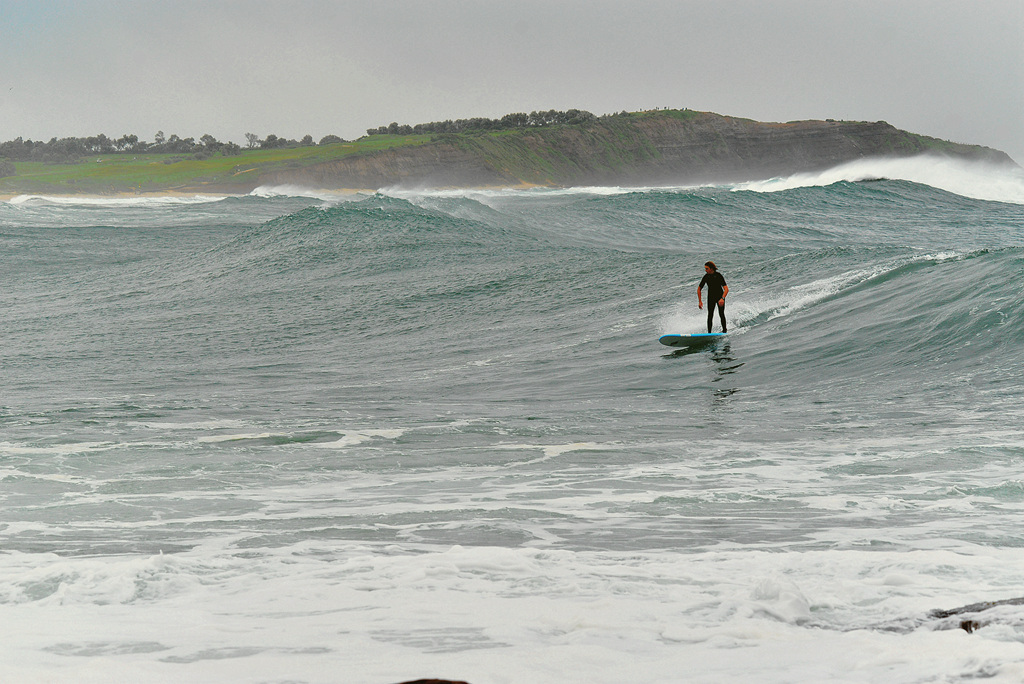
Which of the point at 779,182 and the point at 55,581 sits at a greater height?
the point at 779,182

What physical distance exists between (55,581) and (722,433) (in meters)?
6.03

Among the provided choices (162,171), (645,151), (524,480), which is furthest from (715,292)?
(645,151)

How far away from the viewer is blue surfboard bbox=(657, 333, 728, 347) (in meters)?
13.4

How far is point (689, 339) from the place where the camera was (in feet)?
44.2

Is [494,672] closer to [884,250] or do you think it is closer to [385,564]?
[385,564]

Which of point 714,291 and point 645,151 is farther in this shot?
point 645,151

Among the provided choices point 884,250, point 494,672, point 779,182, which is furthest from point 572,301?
point 779,182

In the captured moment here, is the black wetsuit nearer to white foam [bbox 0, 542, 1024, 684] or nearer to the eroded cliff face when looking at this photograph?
white foam [bbox 0, 542, 1024, 684]

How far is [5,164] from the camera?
96938 millimetres

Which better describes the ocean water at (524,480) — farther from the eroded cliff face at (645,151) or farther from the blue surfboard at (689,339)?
the eroded cliff face at (645,151)

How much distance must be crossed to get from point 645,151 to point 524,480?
149m

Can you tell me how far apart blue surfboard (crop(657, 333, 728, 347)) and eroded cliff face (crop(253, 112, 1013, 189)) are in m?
99.4

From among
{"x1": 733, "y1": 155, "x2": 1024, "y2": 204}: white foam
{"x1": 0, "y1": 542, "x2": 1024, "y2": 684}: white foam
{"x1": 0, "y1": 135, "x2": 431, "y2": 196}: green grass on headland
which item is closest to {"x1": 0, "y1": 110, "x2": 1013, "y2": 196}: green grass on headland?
{"x1": 0, "y1": 135, "x2": 431, "y2": 196}: green grass on headland

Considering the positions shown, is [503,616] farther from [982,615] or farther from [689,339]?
[689,339]
